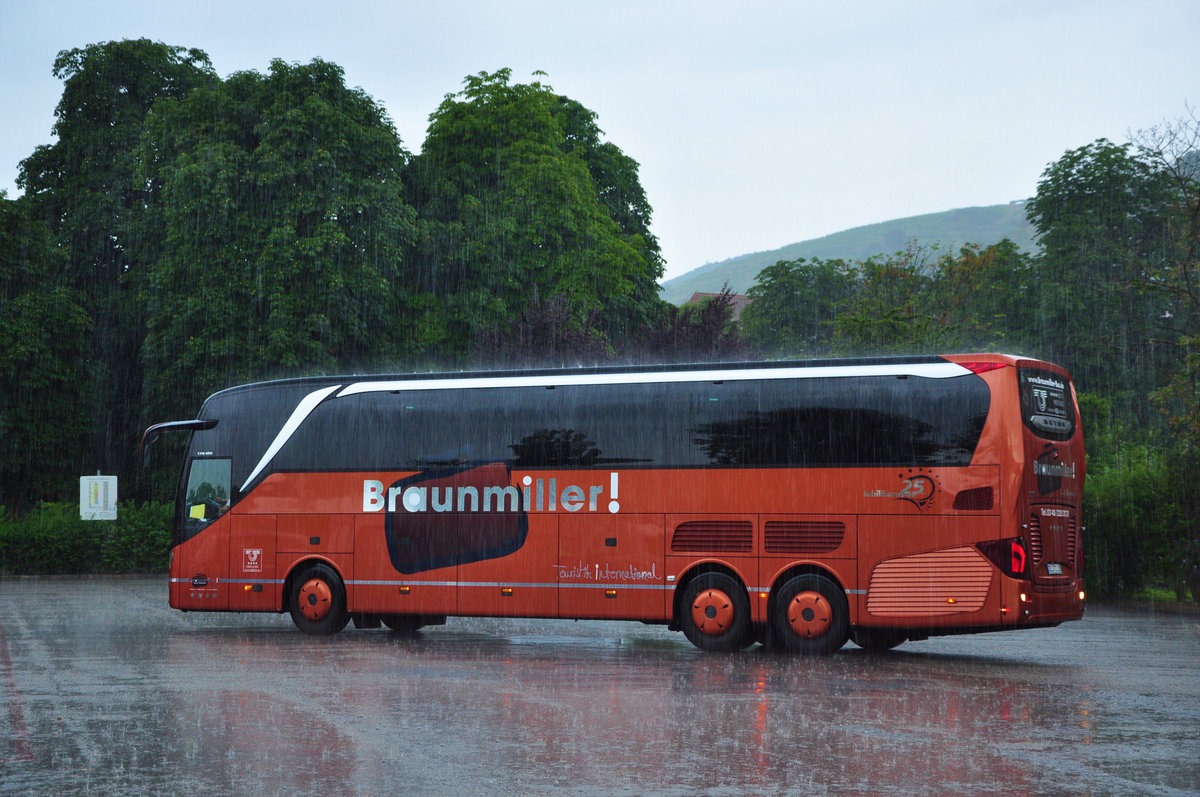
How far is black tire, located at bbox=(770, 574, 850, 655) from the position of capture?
1566 centimetres

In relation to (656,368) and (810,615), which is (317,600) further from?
(810,615)

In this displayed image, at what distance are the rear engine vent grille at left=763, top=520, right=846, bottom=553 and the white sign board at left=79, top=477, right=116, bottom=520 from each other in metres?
26.0

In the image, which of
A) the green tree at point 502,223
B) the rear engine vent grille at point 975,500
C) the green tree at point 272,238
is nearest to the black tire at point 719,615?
the rear engine vent grille at point 975,500

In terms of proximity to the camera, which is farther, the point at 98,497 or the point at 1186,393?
the point at 98,497

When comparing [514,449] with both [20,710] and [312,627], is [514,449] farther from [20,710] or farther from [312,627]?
[20,710]

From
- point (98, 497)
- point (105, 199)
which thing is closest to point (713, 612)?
A: point (98, 497)

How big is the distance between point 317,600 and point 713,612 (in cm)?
578

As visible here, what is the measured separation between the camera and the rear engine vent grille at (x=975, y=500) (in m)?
15.2

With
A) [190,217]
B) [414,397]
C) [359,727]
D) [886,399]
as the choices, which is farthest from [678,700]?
[190,217]

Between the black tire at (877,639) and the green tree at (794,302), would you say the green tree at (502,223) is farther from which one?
the green tree at (794,302)

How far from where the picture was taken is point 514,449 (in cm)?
1762

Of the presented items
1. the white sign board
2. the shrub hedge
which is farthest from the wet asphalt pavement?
the shrub hedge

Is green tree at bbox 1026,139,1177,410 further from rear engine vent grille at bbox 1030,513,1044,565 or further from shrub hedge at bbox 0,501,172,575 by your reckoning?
rear engine vent grille at bbox 1030,513,1044,565

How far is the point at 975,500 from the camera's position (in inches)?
601
